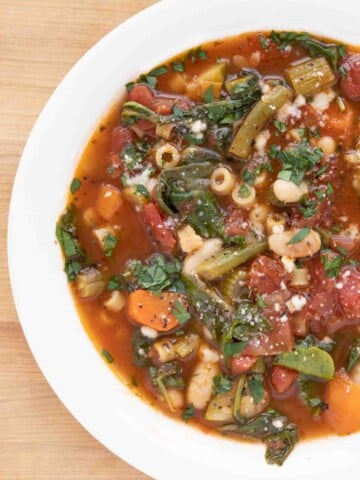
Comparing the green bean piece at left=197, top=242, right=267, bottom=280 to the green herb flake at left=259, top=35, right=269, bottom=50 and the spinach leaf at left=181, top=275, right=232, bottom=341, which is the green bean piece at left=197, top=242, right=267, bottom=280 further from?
the green herb flake at left=259, top=35, right=269, bottom=50

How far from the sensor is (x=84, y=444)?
4.92 metres

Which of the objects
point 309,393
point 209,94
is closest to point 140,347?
point 309,393

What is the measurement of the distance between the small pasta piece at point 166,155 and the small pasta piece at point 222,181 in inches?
10.5

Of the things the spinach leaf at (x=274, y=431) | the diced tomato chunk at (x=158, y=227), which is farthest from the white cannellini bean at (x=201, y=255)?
the spinach leaf at (x=274, y=431)

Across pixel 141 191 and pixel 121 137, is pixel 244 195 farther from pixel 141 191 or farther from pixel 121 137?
pixel 121 137

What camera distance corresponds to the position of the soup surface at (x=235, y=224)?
454 centimetres

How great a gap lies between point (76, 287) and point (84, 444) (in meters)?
1.14

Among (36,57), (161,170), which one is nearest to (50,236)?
(161,170)

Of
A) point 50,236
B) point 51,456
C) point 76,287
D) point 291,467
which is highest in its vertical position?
point 50,236

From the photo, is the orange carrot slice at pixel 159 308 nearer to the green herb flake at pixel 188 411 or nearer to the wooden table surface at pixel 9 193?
the green herb flake at pixel 188 411

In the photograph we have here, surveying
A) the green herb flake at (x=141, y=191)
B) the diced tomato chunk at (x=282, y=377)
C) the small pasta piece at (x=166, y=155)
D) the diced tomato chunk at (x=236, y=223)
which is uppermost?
the small pasta piece at (x=166, y=155)

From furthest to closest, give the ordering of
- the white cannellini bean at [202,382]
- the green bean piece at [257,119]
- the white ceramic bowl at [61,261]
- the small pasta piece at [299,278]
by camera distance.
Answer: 1. the white cannellini bean at [202,382]
2. the small pasta piece at [299,278]
3. the green bean piece at [257,119]
4. the white ceramic bowl at [61,261]

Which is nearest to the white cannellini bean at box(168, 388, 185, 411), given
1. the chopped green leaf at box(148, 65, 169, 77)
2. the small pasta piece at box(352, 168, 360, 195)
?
the small pasta piece at box(352, 168, 360, 195)

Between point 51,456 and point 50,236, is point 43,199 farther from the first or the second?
point 51,456
